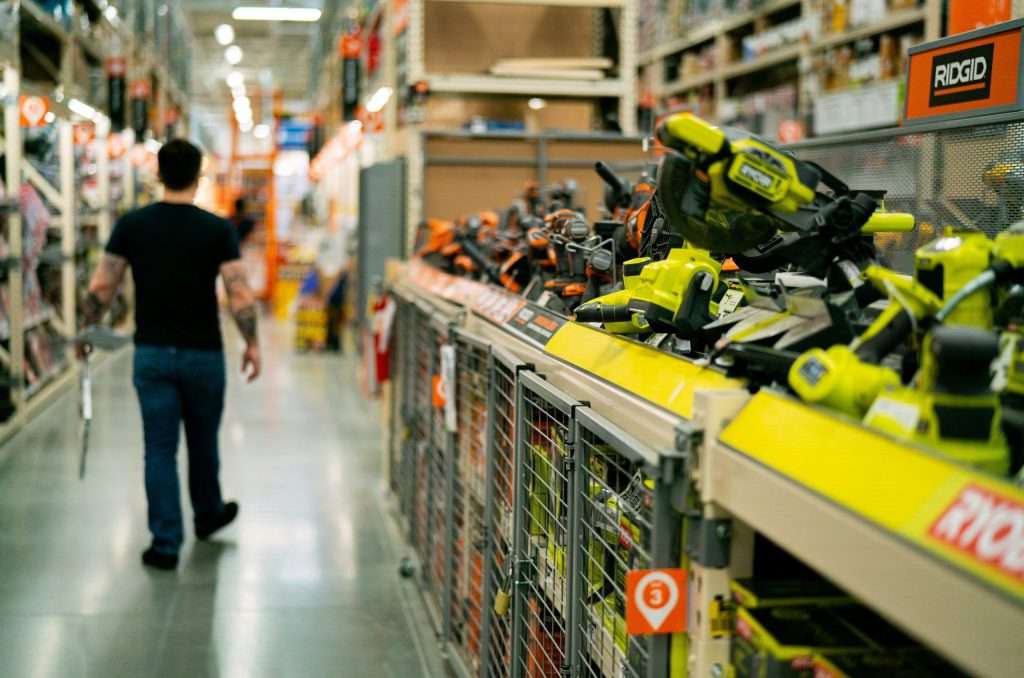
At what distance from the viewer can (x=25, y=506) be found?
566 centimetres

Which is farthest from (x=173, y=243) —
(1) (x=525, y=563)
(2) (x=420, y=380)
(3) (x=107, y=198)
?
(3) (x=107, y=198)

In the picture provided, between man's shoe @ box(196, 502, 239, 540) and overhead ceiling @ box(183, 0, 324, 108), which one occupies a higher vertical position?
overhead ceiling @ box(183, 0, 324, 108)

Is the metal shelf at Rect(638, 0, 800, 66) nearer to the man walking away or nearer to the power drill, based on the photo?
the man walking away

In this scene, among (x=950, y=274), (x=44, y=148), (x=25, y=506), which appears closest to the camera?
(x=950, y=274)

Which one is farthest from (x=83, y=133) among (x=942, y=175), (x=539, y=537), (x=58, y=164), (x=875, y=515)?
(x=875, y=515)

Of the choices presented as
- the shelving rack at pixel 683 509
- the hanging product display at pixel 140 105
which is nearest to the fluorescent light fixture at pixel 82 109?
the hanging product display at pixel 140 105

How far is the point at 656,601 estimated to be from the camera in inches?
63.4

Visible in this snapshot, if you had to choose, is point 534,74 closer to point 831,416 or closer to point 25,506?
point 25,506

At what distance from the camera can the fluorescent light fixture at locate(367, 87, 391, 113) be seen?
878 centimetres

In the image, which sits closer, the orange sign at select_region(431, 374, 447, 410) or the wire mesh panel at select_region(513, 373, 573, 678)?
the wire mesh panel at select_region(513, 373, 573, 678)

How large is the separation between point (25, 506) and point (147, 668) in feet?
7.80

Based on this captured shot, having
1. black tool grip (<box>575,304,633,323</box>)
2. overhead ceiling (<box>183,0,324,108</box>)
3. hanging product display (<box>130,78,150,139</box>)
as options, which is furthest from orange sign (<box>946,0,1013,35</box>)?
overhead ceiling (<box>183,0,324,108</box>)

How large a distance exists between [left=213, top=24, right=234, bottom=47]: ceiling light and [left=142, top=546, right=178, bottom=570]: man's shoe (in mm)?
21338

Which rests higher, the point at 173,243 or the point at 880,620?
the point at 173,243
